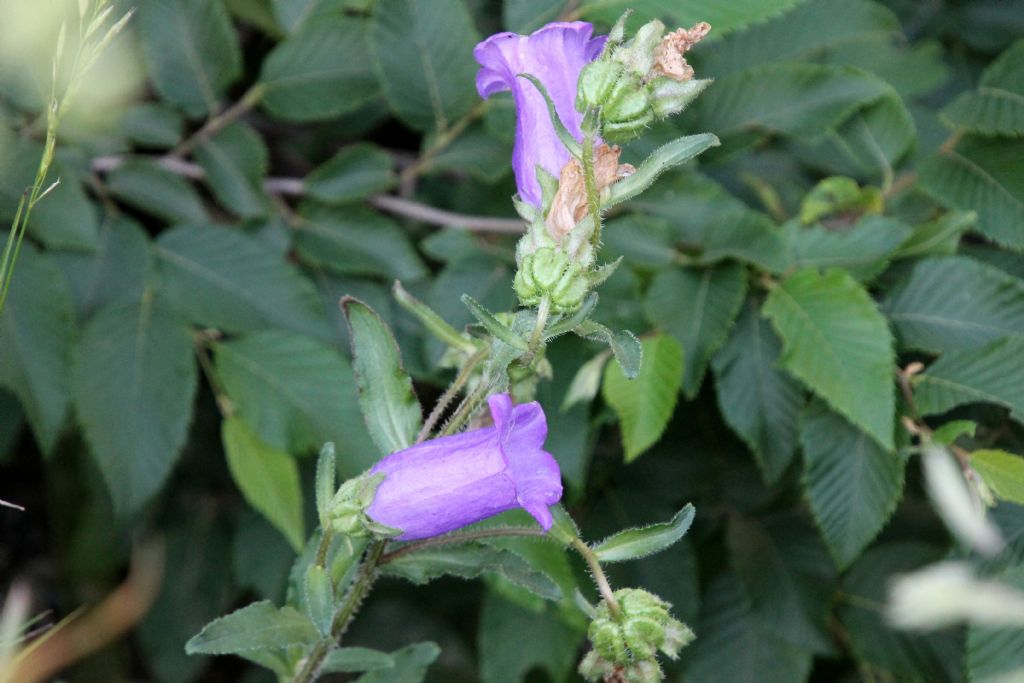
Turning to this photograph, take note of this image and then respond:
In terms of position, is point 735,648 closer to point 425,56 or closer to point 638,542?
point 638,542

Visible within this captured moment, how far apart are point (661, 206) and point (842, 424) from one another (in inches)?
18.8

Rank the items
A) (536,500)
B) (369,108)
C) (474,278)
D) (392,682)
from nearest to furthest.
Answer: (536,500), (392,682), (474,278), (369,108)

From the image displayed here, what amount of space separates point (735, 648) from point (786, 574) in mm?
169

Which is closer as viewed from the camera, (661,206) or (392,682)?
(392,682)

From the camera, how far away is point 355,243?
5.91 ft

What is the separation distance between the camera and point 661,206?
1760mm

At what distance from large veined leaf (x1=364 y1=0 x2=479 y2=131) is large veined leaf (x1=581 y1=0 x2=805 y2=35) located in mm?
259

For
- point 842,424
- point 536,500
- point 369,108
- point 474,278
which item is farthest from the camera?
point 369,108

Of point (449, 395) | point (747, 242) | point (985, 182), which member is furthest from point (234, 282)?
Answer: point (985, 182)

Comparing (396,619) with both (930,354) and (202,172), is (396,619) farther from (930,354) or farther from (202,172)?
(930,354)

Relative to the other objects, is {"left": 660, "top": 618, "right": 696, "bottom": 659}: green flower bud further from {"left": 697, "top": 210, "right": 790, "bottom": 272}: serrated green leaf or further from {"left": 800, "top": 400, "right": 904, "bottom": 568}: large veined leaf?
{"left": 697, "top": 210, "right": 790, "bottom": 272}: serrated green leaf

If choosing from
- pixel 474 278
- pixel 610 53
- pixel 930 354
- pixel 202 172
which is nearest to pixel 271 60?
pixel 202 172

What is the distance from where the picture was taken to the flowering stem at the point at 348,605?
1.10 meters

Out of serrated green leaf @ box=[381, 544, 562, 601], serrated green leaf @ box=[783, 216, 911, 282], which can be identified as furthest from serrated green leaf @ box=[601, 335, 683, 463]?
serrated green leaf @ box=[381, 544, 562, 601]
